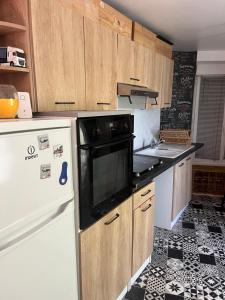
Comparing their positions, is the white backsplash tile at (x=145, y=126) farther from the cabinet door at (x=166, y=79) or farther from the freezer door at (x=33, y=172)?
the freezer door at (x=33, y=172)

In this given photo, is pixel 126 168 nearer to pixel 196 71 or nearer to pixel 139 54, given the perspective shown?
pixel 139 54

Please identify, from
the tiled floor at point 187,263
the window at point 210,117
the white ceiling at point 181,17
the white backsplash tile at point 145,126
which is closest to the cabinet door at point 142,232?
the tiled floor at point 187,263

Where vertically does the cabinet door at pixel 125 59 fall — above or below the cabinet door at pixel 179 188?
above

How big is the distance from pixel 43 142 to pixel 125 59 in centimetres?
131

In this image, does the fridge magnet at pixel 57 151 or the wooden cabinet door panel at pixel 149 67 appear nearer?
the fridge magnet at pixel 57 151

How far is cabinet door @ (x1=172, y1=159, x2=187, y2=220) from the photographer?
113 inches

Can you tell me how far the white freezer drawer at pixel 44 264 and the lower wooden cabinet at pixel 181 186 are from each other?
1866 mm

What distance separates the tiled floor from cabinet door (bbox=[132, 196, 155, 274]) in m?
0.19

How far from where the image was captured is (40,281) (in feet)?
3.52

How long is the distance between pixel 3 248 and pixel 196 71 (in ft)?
12.1

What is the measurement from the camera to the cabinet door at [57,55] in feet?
3.99

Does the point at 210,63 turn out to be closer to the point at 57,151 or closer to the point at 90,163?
the point at 90,163

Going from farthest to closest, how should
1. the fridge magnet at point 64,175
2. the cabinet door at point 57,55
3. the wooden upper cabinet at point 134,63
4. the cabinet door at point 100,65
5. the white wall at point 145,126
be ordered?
the white wall at point 145,126
the wooden upper cabinet at point 134,63
the cabinet door at point 100,65
the cabinet door at point 57,55
the fridge magnet at point 64,175

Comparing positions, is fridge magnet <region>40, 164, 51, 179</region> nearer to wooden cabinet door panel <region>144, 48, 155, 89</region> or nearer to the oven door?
the oven door
